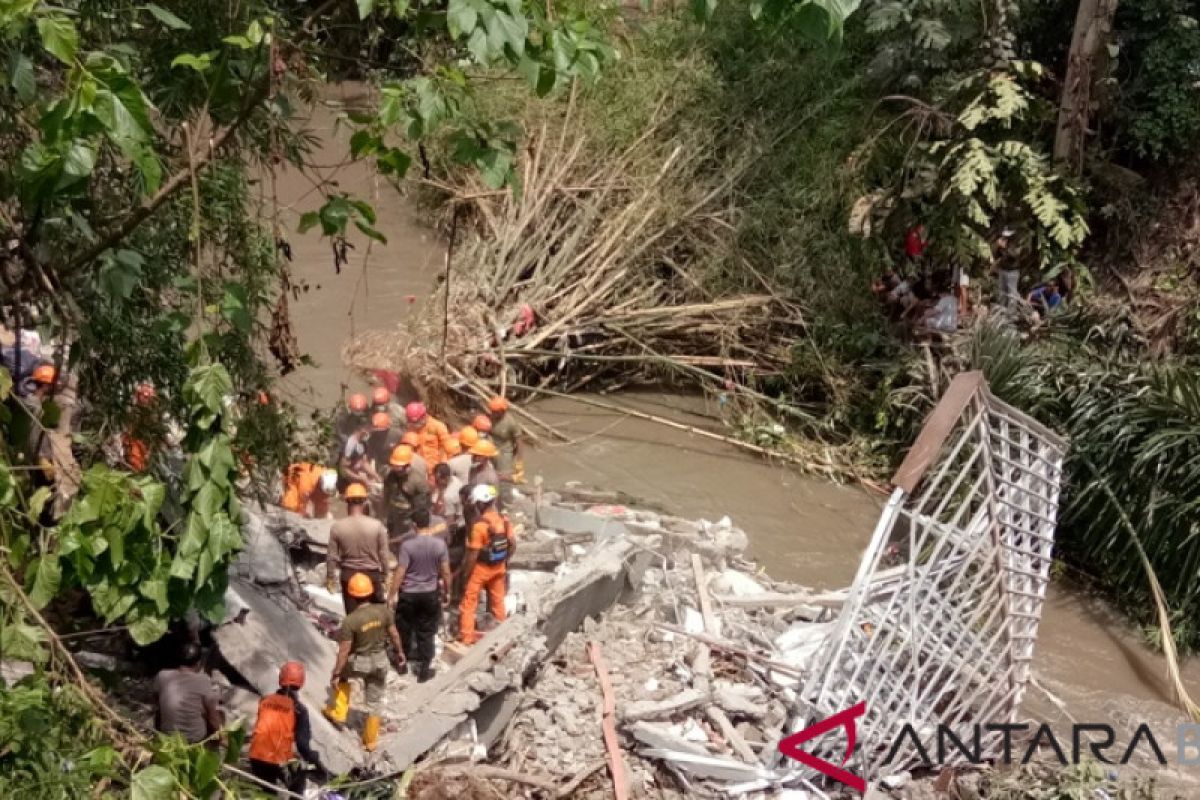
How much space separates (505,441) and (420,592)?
3.11 meters

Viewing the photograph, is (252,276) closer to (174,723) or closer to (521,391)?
(174,723)

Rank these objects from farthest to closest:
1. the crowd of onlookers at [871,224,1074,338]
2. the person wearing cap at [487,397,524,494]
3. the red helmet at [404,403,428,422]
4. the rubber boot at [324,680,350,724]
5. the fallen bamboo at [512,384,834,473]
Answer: the crowd of onlookers at [871,224,1074,338] < the fallen bamboo at [512,384,834,473] < the person wearing cap at [487,397,524,494] < the red helmet at [404,403,428,422] < the rubber boot at [324,680,350,724]

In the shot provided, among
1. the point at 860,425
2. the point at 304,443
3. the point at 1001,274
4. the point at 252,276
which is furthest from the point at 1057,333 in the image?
the point at 252,276

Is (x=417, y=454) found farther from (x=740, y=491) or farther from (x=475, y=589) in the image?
(x=740, y=491)

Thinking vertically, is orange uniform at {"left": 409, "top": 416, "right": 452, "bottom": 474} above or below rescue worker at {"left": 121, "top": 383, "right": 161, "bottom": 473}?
below

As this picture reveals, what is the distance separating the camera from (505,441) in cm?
1039

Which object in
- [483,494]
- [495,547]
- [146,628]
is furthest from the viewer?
[483,494]

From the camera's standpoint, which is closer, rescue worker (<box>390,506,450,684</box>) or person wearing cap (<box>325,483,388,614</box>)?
rescue worker (<box>390,506,450,684</box>)

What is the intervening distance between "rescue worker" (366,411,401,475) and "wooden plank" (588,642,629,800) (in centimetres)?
265

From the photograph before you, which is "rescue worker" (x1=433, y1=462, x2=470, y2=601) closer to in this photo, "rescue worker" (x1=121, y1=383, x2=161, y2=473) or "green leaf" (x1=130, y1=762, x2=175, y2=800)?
"rescue worker" (x1=121, y1=383, x2=161, y2=473)

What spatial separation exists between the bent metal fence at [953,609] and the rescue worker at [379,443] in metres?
4.08

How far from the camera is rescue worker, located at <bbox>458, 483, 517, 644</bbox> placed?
26.0 ft

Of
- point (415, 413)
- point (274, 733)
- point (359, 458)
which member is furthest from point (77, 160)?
point (415, 413)

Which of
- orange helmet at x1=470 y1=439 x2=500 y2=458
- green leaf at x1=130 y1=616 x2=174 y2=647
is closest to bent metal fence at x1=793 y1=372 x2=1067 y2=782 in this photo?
orange helmet at x1=470 y1=439 x2=500 y2=458
